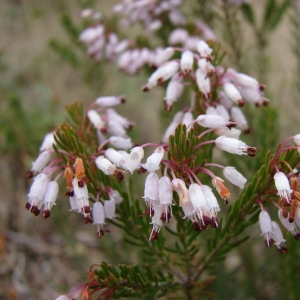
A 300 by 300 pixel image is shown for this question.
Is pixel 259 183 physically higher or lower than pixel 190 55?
lower

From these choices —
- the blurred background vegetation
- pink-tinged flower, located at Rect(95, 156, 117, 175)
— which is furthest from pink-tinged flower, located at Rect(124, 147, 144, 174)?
the blurred background vegetation

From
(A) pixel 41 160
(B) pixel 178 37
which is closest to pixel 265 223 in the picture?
(A) pixel 41 160

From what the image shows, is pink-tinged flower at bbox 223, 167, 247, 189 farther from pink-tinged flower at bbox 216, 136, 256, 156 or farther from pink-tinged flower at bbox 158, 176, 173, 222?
pink-tinged flower at bbox 158, 176, 173, 222

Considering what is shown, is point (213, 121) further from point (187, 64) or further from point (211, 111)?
point (187, 64)

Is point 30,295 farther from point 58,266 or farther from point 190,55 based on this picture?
point 190,55

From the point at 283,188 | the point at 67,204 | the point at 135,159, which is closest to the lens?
the point at 283,188

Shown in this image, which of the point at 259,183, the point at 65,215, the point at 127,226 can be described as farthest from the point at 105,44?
the point at 259,183

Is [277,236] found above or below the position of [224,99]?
below
